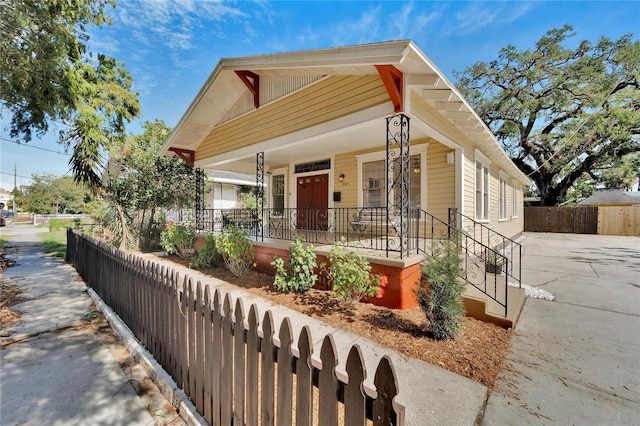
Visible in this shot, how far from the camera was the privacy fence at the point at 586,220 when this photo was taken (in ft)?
53.3

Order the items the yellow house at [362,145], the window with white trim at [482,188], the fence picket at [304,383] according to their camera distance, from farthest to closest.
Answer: the window with white trim at [482,188], the yellow house at [362,145], the fence picket at [304,383]

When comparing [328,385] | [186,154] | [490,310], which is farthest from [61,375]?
[186,154]

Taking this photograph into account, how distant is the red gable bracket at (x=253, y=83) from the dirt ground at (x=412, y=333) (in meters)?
4.86

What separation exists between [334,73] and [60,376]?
5.50 meters

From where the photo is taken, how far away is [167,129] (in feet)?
43.3

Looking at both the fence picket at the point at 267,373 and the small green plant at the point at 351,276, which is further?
the small green plant at the point at 351,276

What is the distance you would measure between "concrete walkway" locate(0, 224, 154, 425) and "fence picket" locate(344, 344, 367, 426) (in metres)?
1.83

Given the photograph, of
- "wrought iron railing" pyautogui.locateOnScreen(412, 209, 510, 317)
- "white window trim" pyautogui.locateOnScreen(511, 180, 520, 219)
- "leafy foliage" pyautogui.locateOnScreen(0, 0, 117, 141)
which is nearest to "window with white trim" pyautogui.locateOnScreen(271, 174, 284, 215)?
"wrought iron railing" pyautogui.locateOnScreen(412, 209, 510, 317)

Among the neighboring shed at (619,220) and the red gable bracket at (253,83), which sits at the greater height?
the red gable bracket at (253,83)

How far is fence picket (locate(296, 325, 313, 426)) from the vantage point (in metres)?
1.27

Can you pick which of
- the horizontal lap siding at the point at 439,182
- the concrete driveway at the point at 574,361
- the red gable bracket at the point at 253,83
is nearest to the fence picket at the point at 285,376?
the concrete driveway at the point at 574,361

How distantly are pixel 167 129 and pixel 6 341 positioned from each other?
12.1 metres

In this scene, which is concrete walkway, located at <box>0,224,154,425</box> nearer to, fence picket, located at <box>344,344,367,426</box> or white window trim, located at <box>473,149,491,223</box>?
fence picket, located at <box>344,344,367,426</box>

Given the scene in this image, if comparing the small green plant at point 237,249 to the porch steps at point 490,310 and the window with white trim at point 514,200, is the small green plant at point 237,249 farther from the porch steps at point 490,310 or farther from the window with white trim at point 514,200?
the window with white trim at point 514,200
